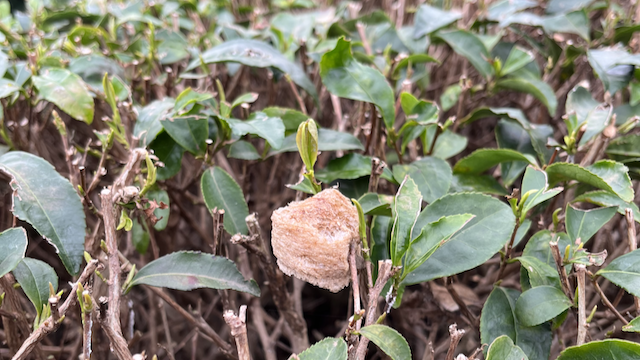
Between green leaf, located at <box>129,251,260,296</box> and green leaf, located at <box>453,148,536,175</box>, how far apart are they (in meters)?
0.45

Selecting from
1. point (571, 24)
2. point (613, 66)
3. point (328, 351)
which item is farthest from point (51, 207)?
point (571, 24)

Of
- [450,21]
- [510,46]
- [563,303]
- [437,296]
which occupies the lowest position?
[437,296]

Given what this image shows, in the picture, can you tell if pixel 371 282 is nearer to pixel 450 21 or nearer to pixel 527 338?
pixel 527 338

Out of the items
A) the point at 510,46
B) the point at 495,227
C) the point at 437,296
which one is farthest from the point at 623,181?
the point at 510,46

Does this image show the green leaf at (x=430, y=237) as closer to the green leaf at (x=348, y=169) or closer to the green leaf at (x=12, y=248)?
the green leaf at (x=348, y=169)

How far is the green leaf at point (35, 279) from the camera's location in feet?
2.03

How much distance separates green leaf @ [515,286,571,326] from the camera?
2.01 ft

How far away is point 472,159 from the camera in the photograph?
0.83 metres

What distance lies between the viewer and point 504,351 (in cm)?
57

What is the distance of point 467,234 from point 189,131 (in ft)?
1.65

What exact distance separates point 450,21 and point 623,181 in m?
0.58

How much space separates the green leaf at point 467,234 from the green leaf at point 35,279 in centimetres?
52

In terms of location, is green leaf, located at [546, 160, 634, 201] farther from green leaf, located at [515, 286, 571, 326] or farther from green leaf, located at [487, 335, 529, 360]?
green leaf, located at [487, 335, 529, 360]

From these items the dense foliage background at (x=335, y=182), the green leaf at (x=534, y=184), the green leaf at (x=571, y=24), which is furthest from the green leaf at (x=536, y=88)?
the green leaf at (x=534, y=184)
